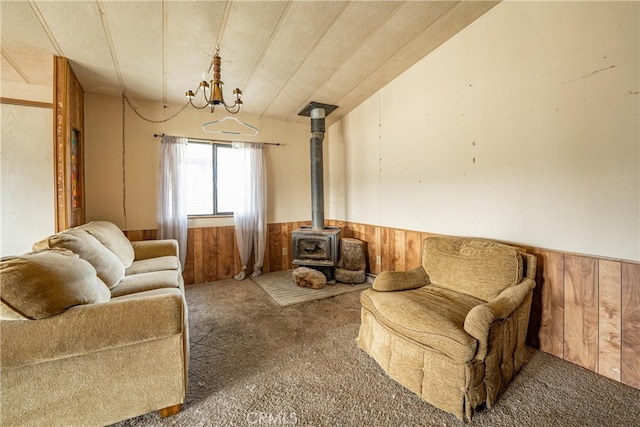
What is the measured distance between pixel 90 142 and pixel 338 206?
135 inches

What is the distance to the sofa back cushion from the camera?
5.60ft

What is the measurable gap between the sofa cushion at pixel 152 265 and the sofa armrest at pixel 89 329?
127 cm

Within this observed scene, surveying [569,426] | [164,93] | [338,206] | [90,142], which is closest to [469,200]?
[569,426]

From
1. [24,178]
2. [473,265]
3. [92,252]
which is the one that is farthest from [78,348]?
[24,178]

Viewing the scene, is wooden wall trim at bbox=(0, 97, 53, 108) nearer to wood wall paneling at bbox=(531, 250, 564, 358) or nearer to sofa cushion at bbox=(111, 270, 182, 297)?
sofa cushion at bbox=(111, 270, 182, 297)

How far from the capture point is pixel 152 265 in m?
2.49

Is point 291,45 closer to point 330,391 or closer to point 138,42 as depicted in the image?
point 138,42

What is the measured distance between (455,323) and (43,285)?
1.99 meters

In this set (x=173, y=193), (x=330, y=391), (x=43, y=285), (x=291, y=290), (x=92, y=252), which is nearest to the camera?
(x=43, y=285)

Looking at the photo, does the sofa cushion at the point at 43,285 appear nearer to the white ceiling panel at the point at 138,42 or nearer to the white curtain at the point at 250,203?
the white ceiling panel at the point at 138,42

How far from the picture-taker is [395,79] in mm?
3045

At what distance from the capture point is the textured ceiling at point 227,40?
1.88 metres

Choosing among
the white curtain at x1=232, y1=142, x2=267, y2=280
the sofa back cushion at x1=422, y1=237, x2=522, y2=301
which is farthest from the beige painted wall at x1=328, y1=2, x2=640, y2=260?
the white curtain at x1=232, y1=142, x2=267, y2=280

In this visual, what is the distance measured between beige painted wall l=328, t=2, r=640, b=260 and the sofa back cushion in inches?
12.7
